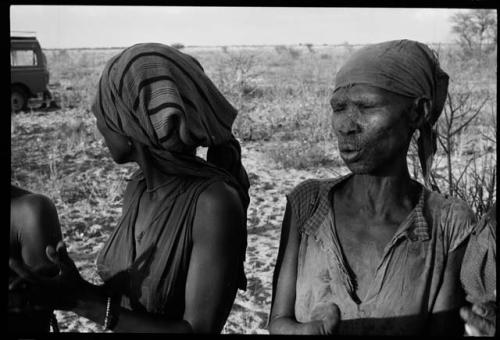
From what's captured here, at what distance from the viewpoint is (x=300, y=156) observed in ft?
22.0

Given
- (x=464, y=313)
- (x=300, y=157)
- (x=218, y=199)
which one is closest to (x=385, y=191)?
(x=464, y=313)

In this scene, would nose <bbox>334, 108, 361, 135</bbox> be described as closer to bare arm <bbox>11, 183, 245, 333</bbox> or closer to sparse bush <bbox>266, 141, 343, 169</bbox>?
Answer: bare arm <bbox>11, 183, 245, 333</bbox>

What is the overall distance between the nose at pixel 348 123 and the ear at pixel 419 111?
18 centimetres

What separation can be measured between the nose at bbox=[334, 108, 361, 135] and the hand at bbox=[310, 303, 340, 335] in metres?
0.54

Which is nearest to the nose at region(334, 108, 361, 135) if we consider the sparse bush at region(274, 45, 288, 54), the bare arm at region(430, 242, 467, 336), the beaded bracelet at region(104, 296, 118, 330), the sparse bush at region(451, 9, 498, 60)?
the bare arm at region(430, 242, 467, 336)

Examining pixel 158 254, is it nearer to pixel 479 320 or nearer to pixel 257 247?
pixel 479 320

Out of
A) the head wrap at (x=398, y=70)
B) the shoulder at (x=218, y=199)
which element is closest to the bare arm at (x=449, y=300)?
the head wrap at (x=398, y=70)

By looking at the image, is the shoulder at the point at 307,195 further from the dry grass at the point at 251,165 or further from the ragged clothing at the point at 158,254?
the dry grass at the point at 251,165

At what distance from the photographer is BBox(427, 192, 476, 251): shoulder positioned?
6.27ft

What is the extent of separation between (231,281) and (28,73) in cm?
1192

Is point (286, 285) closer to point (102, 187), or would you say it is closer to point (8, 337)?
point (8, 337)

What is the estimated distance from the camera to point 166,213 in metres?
2.00

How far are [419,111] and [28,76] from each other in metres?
12.1

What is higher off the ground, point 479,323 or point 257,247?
point 479,323
